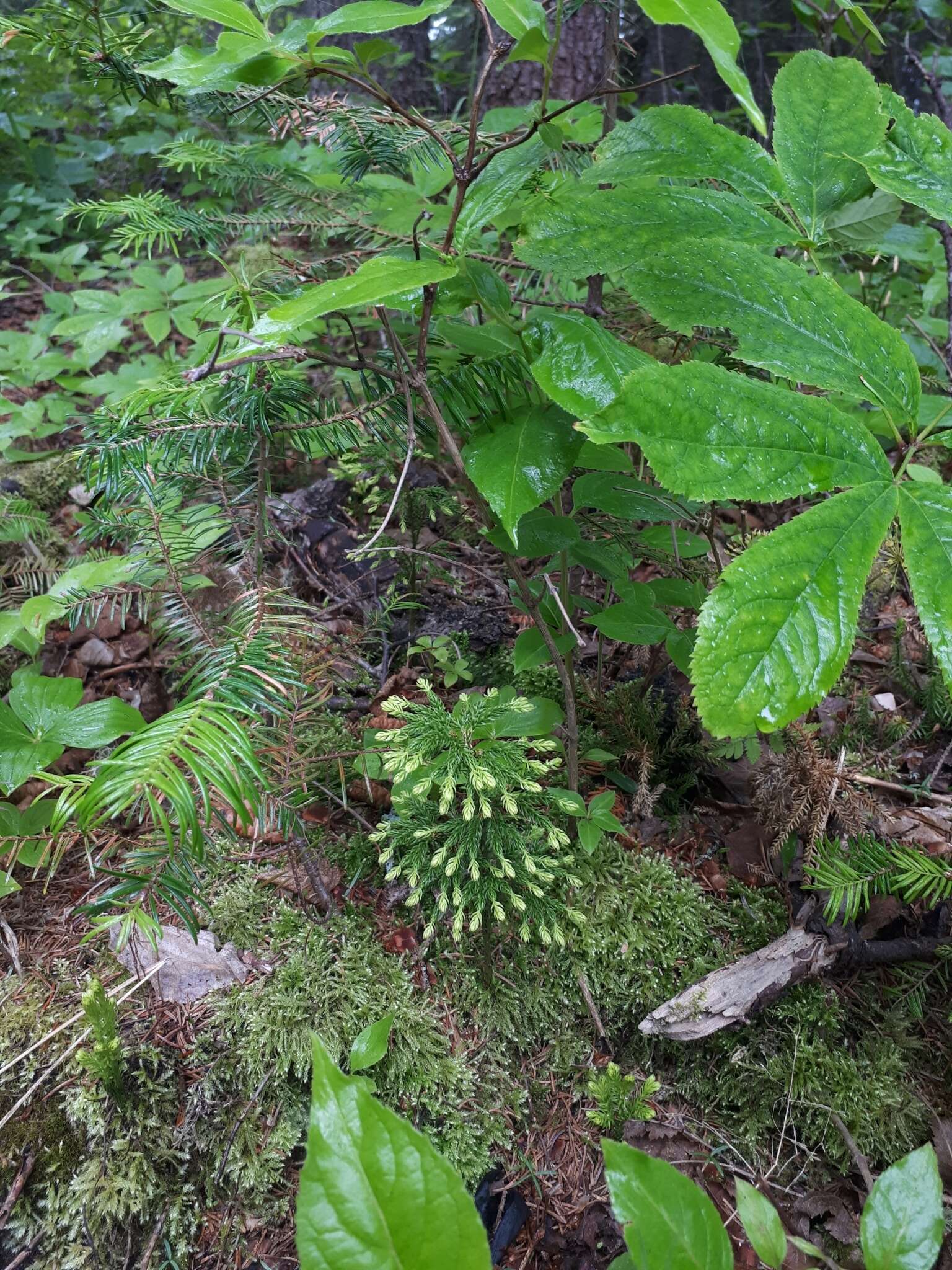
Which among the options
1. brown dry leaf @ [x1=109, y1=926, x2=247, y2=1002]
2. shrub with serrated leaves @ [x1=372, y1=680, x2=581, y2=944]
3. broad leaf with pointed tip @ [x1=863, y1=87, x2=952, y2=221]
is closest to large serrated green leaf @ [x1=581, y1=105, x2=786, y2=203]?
broad leaf with pointed tip @ [x1=863, y1=87, x2=952, y2=221]

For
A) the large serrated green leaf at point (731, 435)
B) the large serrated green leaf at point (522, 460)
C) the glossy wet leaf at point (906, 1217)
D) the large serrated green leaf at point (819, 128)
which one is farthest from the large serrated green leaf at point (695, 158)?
the glossy wet leaf at point (906, 1217)

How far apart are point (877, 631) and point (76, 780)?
2.76 meters

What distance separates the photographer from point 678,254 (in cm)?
129

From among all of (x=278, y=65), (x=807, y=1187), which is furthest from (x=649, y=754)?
(x=278, y=65)

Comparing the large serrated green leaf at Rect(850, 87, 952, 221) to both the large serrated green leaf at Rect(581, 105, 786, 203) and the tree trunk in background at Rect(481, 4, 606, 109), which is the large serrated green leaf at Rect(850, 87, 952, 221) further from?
the tree trunk in background at Rect(481, 4, 606, 109)

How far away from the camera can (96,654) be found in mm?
2699

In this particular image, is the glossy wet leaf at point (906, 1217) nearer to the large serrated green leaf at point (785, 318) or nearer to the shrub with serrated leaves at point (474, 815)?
the shrub with serrated leaves at point (474, 815)

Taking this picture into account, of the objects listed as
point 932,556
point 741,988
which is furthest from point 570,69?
point 741,988

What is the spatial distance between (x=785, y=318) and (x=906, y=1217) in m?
1.46

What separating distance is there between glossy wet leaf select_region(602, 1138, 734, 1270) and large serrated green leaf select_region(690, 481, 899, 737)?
670 mm

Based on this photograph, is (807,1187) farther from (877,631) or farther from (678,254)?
(678,254)

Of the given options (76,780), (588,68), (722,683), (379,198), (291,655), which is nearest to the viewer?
(722,683)

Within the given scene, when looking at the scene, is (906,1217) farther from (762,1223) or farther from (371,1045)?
(371,1045)

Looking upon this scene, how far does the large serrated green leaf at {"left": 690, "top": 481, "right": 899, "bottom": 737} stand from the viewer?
38.6 inches
